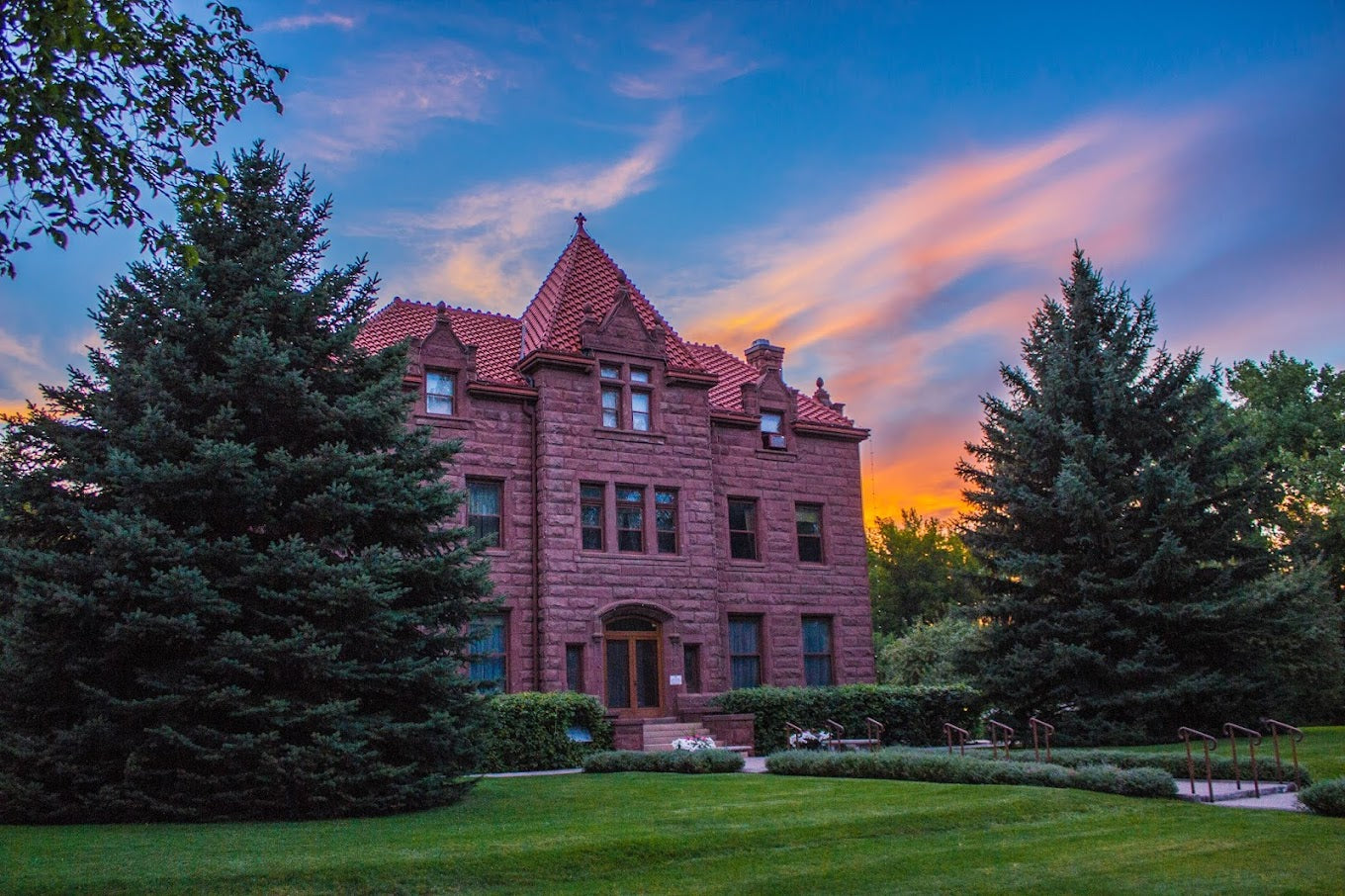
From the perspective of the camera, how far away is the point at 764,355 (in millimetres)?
31141

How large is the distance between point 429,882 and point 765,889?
2.82 metres

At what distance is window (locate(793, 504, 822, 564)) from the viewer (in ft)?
98.0

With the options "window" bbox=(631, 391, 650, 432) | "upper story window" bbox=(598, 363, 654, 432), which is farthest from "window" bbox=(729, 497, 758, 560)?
"upper story window" bbox=(598, 363, 654, 432)

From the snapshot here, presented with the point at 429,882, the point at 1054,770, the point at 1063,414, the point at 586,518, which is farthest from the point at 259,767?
the point at 1063,414

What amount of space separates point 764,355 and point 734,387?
1.41 meters

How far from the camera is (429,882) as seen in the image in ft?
29.8

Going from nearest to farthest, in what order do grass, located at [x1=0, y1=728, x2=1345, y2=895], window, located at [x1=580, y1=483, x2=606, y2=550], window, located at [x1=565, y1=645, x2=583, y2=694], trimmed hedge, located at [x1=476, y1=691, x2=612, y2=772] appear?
grass, located at [x1=0, y1=728, x2=1345, y2=895] → trimmed hedge, located at [x1=476, y1=691, x2=612, y2=772] → window, located at [x1=565, y1=645, x2=583, y2=694] → window, located at [x1=580, y1=483, x2=606, y2=550]

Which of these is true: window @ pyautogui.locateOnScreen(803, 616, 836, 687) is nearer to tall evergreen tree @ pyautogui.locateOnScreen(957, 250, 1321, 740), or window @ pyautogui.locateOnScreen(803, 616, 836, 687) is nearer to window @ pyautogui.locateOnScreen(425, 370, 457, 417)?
tall evergreen tree @ pyautogui.locateOnScreen(957, 250, 1321, 740)

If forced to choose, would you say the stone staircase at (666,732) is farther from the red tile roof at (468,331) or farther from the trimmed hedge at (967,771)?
the red tile roof at (468,331)

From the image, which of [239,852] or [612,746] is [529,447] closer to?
[612,746]

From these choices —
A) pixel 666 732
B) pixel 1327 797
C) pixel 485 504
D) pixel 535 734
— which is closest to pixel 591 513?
pixel 485 504

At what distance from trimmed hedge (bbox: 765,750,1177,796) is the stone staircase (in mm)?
5303

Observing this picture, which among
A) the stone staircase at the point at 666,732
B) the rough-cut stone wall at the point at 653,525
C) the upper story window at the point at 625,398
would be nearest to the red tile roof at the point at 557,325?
the rough-cut stone wall at the point at 653,525

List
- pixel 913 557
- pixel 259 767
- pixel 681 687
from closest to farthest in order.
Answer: pixel 259 767, pixel 681 687, pixel 913 557
